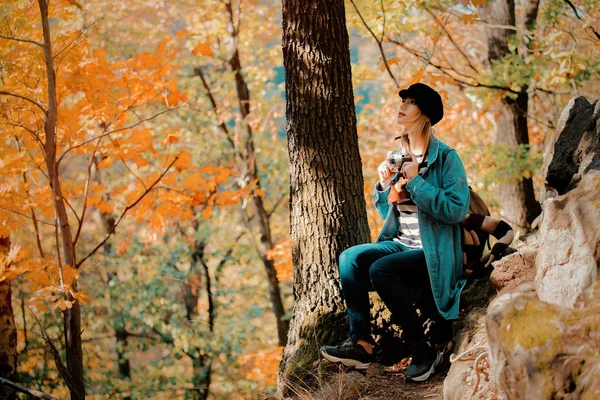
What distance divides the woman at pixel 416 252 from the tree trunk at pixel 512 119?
172 inches

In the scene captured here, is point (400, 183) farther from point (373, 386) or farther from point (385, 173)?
point (373, 386)

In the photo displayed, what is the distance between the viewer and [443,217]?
2.99 meters

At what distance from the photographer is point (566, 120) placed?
339 centimetres

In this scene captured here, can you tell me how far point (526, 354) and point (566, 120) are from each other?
1975 millimetres

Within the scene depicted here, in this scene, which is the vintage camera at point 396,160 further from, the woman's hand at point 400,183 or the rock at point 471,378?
the rock at point 471,378

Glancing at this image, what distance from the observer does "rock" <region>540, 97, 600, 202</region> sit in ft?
10.8

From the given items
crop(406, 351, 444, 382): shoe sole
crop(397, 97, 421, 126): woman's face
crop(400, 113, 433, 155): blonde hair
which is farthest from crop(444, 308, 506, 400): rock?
crop(397, 97, 421, 126): woman's face

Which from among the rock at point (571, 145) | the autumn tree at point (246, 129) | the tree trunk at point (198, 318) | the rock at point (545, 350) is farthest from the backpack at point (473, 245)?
the tree trunk at point (198, 318)

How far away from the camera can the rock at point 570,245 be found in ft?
7.38

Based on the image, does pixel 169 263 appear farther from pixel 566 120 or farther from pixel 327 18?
pixel 566 120

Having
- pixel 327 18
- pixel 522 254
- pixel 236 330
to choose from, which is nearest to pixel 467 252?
pixel 522 254

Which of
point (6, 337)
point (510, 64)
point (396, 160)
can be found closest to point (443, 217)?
point (396, 160)

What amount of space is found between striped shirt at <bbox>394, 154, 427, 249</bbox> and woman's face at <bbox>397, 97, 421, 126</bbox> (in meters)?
0.23

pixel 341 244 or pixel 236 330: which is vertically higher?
pixel 341 244
